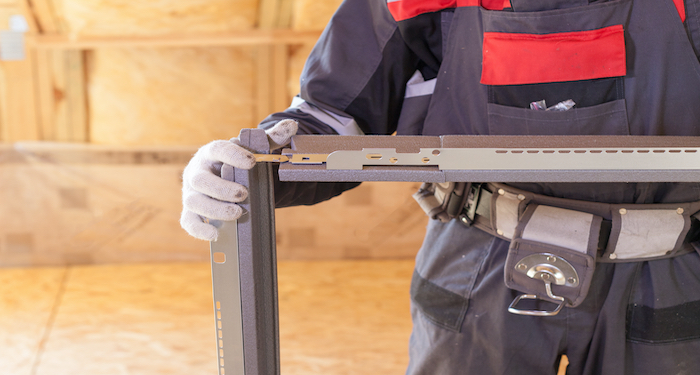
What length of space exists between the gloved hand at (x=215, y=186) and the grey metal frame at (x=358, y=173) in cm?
2

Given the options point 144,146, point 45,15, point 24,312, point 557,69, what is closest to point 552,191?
point 557,69

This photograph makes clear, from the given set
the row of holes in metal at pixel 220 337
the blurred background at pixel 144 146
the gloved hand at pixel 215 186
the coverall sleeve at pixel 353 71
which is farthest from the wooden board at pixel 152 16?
the row of holes in metal at pixel 220 337

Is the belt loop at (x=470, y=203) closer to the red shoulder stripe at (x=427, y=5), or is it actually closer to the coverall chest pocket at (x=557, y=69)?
the coverall chest pocket at (x=557, y=69)

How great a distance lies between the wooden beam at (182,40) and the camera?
3.21 meters

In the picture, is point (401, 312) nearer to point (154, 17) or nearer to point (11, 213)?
point (154, 17)

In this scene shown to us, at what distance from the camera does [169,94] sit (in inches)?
131

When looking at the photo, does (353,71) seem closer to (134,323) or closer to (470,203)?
(470,203)

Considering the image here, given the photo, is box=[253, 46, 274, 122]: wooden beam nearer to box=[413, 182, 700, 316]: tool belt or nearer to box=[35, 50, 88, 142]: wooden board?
box=[35, 50, 88, 142]: wooden board

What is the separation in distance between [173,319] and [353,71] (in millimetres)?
2038

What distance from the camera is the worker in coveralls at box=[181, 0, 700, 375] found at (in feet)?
3.01

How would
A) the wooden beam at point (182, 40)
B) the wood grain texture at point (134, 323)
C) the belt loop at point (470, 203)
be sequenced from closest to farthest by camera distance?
1. the belt loop at point (470, 203)
2. the wood grain texture at point (134, 323)
3. the wooden beam at point (182, 40)

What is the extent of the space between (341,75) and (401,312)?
190 centimetres

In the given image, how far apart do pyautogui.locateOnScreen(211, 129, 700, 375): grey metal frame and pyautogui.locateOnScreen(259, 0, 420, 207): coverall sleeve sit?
0.33 m

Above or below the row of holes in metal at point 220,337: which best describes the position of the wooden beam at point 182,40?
above
